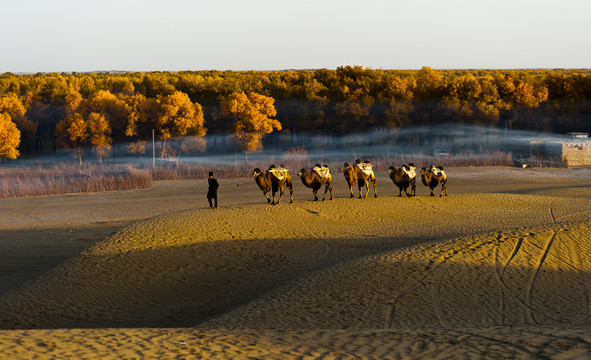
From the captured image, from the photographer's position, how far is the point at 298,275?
17969 millimetres

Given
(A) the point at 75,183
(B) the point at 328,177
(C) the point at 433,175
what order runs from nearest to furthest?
(B) the point at 328,177 < (C) the point at 433,175 < (A) the point at 75,183

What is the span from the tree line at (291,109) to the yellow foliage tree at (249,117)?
3.8 inches

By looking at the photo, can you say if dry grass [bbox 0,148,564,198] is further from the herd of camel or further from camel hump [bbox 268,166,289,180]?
camel hump [bbox 268,166,289,180]

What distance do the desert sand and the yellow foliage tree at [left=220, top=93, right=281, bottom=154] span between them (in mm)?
36154

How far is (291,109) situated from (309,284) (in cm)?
6098

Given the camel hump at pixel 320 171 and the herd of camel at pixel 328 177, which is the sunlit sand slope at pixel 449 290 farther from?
the camel hump at pixel 320 171

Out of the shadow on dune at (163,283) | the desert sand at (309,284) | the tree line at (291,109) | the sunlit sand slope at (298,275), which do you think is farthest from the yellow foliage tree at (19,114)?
the shadow on dune at (163,283)

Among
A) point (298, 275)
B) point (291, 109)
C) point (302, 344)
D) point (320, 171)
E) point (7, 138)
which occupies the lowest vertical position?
point (298, 275)

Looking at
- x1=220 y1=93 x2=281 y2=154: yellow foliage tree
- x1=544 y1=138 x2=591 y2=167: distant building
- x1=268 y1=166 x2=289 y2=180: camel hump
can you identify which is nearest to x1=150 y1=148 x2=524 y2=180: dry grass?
x1=220 y1=93 x2=281 y2=154: yellow foliage tree

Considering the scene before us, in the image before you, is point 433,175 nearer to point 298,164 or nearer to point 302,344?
point 302,344

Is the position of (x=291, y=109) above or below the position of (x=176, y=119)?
above

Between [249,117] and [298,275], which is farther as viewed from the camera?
[249,117]

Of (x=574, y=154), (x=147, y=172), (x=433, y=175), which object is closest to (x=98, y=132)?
(x=147, y=172)

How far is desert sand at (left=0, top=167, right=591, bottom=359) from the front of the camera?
10.5 meters
